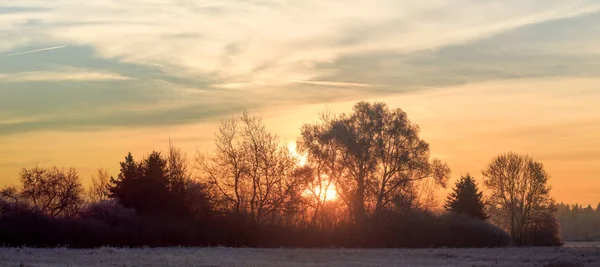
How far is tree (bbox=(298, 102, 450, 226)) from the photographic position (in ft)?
259

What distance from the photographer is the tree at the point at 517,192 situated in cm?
9844

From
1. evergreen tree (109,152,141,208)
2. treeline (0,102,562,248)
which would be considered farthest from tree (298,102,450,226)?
evergreen tree (109,152,141,208)

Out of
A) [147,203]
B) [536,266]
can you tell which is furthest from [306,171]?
[536,266]

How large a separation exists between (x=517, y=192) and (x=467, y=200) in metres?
12.8

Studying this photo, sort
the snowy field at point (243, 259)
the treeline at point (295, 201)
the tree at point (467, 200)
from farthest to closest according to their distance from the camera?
the tree at point (467, 200)
the treeline at point (295, 201)
the snowy field at point (243, 259)

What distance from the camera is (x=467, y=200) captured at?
9138 cm

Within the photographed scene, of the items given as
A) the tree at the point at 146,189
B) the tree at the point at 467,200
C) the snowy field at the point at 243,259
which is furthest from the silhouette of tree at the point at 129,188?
the tree at the point at 467,200

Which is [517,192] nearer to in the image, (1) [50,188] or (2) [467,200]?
(2) [467,200]

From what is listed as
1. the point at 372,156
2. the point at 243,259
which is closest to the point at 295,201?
the point at 372,156

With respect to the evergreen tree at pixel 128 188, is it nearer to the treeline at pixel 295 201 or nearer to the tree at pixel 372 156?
the treeline at pixel 295 201

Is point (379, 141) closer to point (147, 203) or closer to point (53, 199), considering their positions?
point (147, 203)

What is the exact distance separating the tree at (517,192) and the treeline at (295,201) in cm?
1034

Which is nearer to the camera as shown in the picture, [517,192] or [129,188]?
[129,188]

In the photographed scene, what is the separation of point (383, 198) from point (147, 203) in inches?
1015
